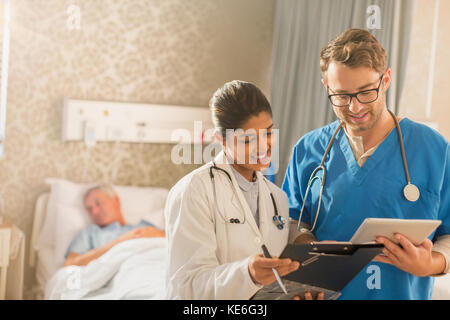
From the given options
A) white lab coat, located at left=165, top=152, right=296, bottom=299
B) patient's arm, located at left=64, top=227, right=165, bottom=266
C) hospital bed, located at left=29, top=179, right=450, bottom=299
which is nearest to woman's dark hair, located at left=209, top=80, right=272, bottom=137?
white lab coat, located at left=165, top=152, right=296, bottom=299

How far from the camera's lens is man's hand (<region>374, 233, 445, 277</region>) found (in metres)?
0.98

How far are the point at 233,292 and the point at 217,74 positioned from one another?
2372mm

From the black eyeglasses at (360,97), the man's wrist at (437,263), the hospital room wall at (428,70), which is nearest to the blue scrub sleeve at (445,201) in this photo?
the man's wrist at (437,263)

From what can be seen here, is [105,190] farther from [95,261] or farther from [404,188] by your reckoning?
[404,188]

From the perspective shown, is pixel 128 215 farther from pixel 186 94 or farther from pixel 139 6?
pixel 139 6

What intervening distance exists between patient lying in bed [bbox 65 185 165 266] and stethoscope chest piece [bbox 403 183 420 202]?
65.2 inches

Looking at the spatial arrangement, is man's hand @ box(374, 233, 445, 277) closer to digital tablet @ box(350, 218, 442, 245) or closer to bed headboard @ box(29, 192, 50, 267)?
digital tablet @ box(350, 218, 442, 245)

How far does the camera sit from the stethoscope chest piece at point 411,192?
1.13 m

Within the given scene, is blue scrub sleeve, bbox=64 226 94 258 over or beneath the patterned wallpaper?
beneath

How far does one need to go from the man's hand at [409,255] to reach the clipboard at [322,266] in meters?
0.04

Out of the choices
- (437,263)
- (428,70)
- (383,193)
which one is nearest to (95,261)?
(383,193)

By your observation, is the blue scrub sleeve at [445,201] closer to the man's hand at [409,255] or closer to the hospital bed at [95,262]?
the man's hand at [409,255]

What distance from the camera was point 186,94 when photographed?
10.3 feet

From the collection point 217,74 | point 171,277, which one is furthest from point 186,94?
point 171,277
